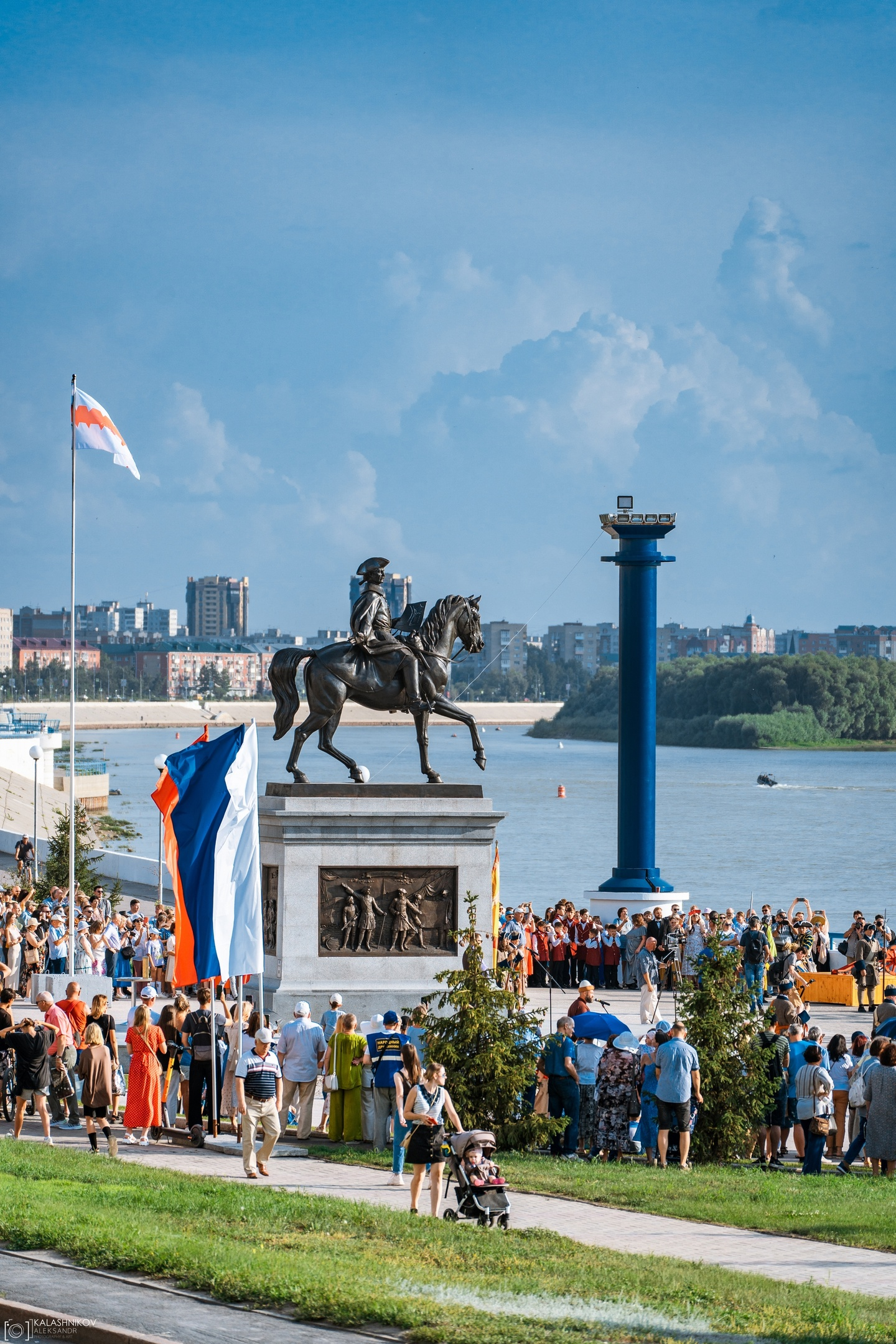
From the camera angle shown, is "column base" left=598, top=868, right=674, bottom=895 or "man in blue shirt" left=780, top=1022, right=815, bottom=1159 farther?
"column base" left=598, top=868, right=674, bottom=895

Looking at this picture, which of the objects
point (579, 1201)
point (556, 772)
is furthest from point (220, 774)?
point (556, 772)

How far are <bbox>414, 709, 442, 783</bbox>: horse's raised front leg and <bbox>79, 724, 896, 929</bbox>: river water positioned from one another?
7014 millimetres

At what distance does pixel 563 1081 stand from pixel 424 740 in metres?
7.28

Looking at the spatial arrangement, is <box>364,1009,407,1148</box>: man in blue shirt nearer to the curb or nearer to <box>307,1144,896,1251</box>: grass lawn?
<box>307,1144,896,1251</box>: grass lawn

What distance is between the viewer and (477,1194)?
1160 cm

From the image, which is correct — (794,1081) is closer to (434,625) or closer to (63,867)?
(434,625)

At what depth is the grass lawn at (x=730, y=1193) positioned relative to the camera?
478 inches

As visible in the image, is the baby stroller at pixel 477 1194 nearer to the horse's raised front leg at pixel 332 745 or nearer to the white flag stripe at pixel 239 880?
the white flag stripe at pixel 239 880

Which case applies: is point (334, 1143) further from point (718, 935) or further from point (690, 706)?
point (690, 706)

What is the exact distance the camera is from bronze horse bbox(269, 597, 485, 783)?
21.4m

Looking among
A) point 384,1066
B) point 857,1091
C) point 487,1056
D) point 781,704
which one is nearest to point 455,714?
point 384,1066

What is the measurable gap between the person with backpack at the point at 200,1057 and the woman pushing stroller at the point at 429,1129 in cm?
356

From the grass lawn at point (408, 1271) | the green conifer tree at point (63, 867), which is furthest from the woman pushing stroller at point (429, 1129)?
the green conifer tree at point (63, 867)

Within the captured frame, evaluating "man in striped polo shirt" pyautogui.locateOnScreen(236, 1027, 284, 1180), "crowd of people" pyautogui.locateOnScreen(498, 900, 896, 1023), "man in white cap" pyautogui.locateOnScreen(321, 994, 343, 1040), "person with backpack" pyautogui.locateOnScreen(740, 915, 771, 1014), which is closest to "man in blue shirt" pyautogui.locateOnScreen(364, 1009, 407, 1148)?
"man in white cap" pyautogui.locateOnScreen(321, 994, 343, 1040)
